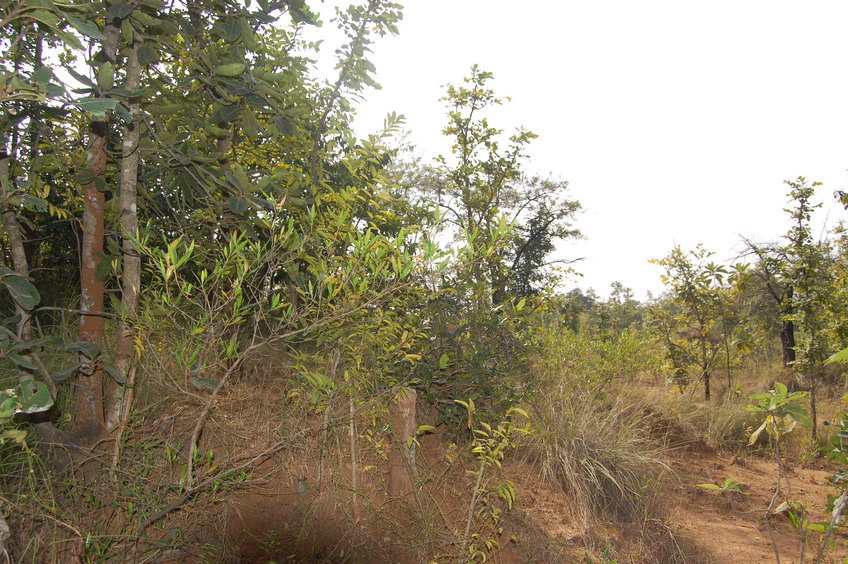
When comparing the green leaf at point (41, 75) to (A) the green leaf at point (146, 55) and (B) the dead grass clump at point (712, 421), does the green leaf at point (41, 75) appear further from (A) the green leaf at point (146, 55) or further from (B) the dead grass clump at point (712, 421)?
(B) the dead grass clump at point (712, 421)

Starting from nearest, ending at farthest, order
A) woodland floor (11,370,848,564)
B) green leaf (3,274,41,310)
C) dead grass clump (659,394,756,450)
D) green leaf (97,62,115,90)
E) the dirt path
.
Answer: green leaf (3,274,41,310) < green leaf (97,62,115,90) < woodland floor (11,370,848,564) < the dirt path < dead grass clump (659,394,756,450)

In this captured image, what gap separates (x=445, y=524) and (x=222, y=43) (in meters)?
3.94

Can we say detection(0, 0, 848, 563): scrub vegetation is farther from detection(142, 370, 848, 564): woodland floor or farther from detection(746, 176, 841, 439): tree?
detection(746, 176, 841, 439): tree

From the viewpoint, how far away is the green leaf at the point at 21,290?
1.52 metres

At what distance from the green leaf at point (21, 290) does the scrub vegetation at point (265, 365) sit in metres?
0.01

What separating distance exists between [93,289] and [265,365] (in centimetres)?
169

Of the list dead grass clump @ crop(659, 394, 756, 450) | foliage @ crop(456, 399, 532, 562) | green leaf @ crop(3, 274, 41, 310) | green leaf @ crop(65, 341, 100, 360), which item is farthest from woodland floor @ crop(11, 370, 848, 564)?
dead grass clump @ crop(659, 394, 756, 450)

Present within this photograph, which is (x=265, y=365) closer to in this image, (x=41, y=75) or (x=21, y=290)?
(x=21, y=290)

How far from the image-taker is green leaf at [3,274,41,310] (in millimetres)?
1522

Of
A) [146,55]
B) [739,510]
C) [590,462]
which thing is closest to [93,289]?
[146,55]

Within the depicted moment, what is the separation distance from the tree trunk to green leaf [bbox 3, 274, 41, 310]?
1.84 feet

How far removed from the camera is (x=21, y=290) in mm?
1541

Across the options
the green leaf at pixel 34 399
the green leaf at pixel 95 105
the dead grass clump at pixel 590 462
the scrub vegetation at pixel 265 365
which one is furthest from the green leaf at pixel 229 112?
the dead grass clump at pixel 590 462

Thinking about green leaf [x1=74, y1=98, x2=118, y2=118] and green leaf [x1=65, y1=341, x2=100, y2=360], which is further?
green leaf [x1=65, y1=341, x2=100, y2=360]
